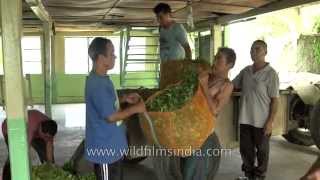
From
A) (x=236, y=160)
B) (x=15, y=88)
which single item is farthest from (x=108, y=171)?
(x=236, y=160)

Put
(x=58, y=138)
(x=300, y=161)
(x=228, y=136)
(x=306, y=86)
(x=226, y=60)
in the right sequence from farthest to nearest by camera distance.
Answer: (x=58, y=138) < (x=306, y=86) < (x=300, y=161) < (x=228, y=136) < (x=226, y=60)

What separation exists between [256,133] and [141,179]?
1.50 metres

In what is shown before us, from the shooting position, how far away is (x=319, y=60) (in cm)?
1082

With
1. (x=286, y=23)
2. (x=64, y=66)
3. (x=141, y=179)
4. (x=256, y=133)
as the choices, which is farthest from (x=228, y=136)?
(x=64, y=66)

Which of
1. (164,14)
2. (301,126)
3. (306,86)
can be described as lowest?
(301,126)

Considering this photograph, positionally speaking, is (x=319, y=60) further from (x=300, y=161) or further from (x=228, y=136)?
(x=228, y=136)

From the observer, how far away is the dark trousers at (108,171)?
3.01 meters

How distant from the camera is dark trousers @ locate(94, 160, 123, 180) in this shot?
3014mm

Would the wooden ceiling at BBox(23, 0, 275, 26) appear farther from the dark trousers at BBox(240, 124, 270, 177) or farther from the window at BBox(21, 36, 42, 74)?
the window at BBox(21, 36, 42, 74)

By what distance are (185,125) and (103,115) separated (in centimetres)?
63

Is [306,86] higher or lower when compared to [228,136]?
higher

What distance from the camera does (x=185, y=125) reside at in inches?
125

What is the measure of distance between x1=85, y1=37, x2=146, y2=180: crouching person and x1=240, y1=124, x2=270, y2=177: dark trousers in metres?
1.97

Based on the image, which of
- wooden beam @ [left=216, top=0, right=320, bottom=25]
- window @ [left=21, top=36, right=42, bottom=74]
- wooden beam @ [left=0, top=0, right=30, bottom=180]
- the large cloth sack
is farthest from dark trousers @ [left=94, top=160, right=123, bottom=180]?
window @ [left=21, top=36, right=42, bottom=74]
